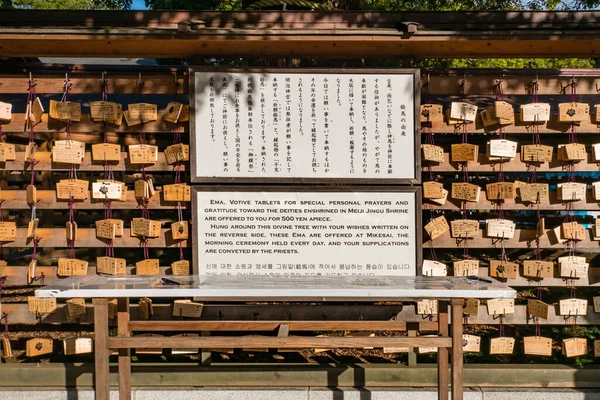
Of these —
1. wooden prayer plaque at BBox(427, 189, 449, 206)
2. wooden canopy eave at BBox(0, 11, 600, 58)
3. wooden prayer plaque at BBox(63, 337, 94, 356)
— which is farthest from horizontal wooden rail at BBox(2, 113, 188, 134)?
wooden prayer plaque at BBox(427, 189, 449, 206)

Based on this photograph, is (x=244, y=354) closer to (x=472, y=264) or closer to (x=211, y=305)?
(x=211, y=305)

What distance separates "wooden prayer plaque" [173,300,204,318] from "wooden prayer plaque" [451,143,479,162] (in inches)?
114

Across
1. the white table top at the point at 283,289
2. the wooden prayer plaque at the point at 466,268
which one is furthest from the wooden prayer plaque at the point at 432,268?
the white table top at the point at 283,289

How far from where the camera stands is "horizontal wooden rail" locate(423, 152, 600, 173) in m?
4.71

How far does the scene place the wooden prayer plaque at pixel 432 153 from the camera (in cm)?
466

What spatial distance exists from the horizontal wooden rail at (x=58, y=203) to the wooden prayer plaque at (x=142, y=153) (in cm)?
35

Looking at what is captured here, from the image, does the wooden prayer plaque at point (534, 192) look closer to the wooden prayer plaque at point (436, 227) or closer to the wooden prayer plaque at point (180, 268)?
the wooden prayer plaque at point (436, 227)

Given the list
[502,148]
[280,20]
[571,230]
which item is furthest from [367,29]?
[571,230]

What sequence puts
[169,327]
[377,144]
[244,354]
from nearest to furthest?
[169,327], [377,144], [244,354]

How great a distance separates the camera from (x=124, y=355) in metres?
4.07

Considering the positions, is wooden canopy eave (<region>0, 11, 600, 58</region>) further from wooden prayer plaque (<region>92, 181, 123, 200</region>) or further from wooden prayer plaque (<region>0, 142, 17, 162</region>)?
wooden prayer plaque (<region>92, 181, 123, 200</region>)

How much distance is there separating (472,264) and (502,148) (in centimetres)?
117

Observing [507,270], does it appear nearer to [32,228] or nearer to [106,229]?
[106,229]

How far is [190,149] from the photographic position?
4602 millimetres
